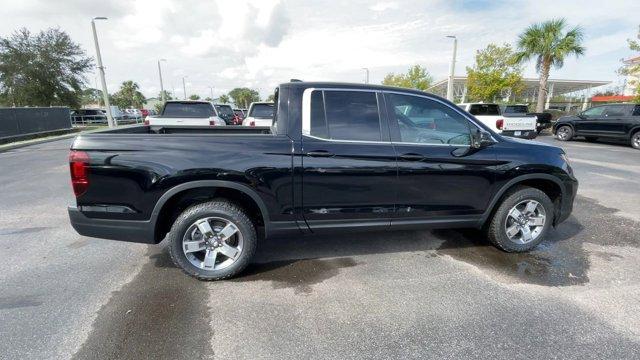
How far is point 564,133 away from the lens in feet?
51.2

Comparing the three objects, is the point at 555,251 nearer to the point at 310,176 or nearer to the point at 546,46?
the point at 310,176

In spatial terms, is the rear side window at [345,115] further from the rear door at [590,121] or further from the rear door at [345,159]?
the rear door at [590,121]

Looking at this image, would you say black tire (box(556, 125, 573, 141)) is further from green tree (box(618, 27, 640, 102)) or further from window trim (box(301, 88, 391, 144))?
window trim (box(301, 88, 391, 144))

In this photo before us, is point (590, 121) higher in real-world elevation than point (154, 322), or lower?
higher

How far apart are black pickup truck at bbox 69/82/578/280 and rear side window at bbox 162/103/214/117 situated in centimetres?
712

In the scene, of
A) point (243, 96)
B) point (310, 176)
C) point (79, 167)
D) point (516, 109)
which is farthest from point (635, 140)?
point (243, 96)

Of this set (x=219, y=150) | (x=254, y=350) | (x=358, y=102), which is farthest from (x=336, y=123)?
(x=254, y=350)

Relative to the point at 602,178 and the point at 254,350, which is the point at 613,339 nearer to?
the point at 254,350

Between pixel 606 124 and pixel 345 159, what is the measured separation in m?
16.0

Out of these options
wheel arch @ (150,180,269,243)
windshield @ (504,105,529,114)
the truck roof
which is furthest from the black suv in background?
wheel arch @ (150,180,269,243)

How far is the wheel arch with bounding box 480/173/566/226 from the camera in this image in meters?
3.65

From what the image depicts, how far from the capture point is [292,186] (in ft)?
10.3

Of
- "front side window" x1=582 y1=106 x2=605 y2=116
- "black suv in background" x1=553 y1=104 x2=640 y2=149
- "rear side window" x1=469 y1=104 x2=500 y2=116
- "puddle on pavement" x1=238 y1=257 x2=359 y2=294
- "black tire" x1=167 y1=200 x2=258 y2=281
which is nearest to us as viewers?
"black tire" x1=167 y1=200 x2=258 y2=281

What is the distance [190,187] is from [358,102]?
183cm
